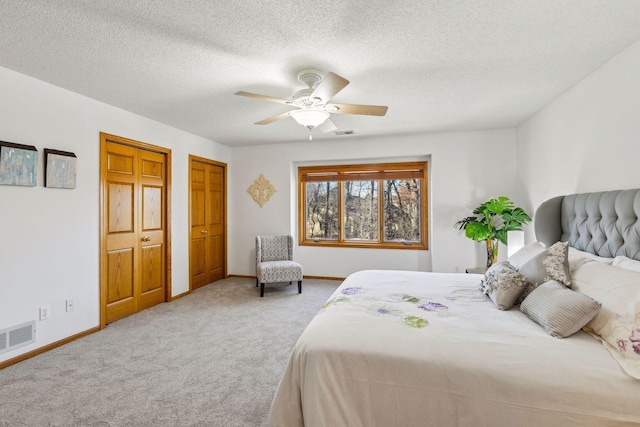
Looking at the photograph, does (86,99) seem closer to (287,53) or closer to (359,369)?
(287,53)

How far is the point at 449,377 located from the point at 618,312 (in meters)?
0.86

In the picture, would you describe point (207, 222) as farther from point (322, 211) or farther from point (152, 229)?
point (322, 211)

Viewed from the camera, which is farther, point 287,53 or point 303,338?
point 287,53

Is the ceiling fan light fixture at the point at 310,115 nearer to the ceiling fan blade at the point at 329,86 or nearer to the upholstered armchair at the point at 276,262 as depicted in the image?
the ceiling fan blade at the point at 329,86

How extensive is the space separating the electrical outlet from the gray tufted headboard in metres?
4.60

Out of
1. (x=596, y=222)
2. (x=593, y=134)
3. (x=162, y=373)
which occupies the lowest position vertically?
(x=162, y=373)

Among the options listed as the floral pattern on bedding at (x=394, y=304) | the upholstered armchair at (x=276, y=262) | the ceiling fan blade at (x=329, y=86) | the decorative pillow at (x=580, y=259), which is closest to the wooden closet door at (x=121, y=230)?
the upholstered armchair at (x=276, y=262)

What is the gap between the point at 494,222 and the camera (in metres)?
4.38

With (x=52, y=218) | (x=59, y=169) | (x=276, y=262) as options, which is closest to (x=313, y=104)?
(x=59, y=169)

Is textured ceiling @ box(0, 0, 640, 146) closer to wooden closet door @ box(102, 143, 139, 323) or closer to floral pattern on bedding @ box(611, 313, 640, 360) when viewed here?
wooden closet door @ box(102, 143, 139, 323)

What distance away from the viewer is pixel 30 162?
2586 millimetres

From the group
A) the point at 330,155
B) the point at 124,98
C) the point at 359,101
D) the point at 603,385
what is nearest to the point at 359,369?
the point at 603,385

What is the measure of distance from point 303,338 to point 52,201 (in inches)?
113

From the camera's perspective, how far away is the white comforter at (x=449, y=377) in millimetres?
1128
